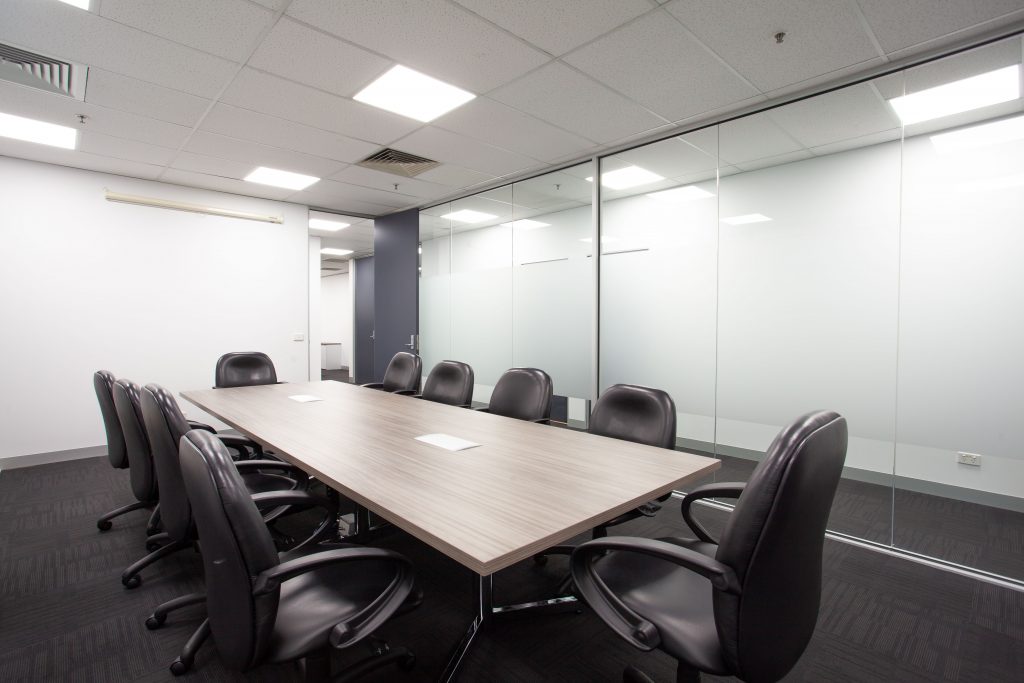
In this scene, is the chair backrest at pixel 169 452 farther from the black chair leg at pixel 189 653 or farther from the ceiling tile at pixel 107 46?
the ceiling tile at pixel 107 46

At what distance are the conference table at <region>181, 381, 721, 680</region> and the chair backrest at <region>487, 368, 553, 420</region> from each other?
18 cm

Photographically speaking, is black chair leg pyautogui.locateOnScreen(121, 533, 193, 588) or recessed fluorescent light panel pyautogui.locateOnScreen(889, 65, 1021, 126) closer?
black chair leg pyautogui.locateOnScreen(121, 533, 193, 588)

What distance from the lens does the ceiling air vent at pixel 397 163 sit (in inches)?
168

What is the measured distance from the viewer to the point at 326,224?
23.8ft

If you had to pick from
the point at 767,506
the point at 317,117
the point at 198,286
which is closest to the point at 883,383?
the point at 767,506

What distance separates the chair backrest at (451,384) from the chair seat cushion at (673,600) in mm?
2043

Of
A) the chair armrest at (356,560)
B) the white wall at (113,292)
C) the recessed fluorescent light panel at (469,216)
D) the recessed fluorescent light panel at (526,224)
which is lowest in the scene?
the chair armrest at (356,560)

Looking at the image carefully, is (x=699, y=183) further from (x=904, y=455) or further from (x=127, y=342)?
(x=127, y=342)

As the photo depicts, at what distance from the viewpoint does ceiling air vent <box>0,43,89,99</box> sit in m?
2.65

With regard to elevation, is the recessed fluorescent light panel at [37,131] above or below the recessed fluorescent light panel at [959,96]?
above

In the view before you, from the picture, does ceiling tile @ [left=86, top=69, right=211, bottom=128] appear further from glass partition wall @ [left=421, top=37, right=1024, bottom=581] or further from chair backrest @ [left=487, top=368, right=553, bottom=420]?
glass partition wall @ [left=421, top=37, right=1024, bottom=581]

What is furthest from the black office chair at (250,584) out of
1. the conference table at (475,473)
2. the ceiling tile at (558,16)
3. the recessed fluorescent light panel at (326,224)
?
the recessed fluorescent light panel at (326,224)

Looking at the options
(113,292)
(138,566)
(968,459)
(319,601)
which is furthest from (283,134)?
(968,459)

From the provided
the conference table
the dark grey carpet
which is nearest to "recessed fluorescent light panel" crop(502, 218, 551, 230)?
the conference table
